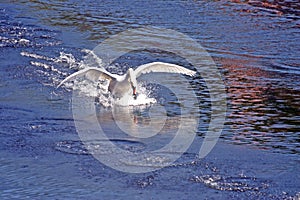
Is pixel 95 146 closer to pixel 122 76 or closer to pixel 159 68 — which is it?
pixel 122 76

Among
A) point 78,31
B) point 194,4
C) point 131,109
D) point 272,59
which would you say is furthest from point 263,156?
point 194,4

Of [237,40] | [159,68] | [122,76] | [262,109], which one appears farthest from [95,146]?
[237,40]

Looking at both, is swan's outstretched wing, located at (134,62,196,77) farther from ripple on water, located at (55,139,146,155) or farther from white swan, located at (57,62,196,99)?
ripple on water, located at (55,139,146,155)

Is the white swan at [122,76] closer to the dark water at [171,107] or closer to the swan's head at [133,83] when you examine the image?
the swan's head at [133,83]

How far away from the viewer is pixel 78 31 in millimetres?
18219

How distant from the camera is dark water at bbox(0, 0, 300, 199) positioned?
898cm

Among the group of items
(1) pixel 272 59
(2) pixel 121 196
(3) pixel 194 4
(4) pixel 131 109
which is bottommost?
(2) pixel 121 196

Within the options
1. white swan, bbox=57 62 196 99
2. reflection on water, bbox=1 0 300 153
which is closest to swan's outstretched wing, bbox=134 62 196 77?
white swan, bbox=57 62 196 99

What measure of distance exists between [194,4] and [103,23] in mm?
3134

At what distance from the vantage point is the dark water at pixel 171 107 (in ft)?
29.5

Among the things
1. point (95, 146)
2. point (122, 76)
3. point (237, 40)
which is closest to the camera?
point (95, 146)

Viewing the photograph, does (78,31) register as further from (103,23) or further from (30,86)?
(30,86)

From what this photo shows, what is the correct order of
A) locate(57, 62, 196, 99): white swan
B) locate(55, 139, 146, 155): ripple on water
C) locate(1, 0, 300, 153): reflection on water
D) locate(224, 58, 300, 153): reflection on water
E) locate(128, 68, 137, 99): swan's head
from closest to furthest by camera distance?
locate(55, 139, 146, 155): ripple on water < locate(224, 58, 300, 153): reflection on water < locate(1, 0, 300, 153): reflection on water < locate(128, 68, 137, 99): swan's head < locate(57, 62, 196, 99): white swan

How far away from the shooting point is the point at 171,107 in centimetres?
1239
